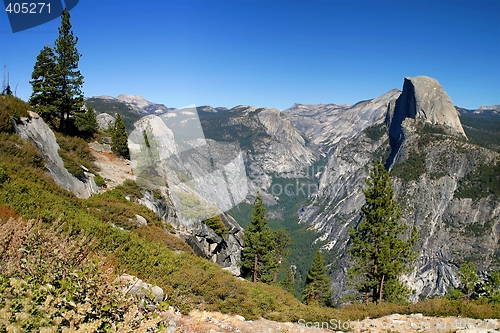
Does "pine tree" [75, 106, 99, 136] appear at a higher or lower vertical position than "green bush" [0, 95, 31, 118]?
higher

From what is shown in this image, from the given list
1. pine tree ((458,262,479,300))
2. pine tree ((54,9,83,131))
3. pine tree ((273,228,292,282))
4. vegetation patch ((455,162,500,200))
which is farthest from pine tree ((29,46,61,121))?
vegetation patch ((455,162,500,200))

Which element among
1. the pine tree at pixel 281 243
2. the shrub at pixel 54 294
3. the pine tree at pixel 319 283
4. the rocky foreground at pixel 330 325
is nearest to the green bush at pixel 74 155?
the rocky foreground at pixel 330 325

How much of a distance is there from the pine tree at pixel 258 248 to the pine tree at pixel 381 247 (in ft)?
45.0

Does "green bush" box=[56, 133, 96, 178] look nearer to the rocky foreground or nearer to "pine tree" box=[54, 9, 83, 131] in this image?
"pine tree" box=[54, 9, 83, 131]

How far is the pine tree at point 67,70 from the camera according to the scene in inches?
1096

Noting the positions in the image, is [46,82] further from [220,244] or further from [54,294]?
[54,294]

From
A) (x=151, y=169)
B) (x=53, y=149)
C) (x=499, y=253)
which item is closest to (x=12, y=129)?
(x=53, y=149)

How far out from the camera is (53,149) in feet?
64.7

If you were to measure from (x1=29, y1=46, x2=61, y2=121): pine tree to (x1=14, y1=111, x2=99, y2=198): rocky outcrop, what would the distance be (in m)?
9.39

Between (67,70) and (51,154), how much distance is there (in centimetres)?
Result: 1337

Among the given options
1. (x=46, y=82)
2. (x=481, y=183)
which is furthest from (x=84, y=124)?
(x=481, y=183)

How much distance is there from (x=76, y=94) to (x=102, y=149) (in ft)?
23.8

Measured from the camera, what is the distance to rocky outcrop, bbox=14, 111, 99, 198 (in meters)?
17.2

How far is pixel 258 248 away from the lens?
34.6 meters
